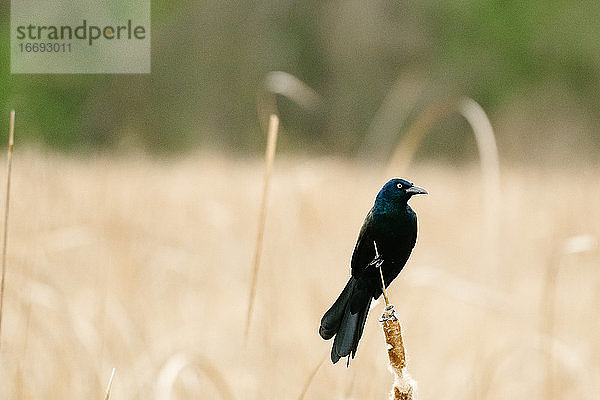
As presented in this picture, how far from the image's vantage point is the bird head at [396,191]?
0.31 m

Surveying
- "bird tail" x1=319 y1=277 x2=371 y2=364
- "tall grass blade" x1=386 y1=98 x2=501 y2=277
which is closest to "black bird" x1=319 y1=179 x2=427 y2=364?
"bird tail" x1=319 y1=277 x2=371 y2=364

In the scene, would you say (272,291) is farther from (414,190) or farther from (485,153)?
(414,190)

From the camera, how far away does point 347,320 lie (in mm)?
298

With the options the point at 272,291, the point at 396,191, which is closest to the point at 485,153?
the point at 396,191

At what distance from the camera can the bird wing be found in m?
0.30

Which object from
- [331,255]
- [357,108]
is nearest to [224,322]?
→ [331,255]

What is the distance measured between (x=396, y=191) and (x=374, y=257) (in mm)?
34

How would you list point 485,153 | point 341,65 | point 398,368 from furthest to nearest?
1. point 341,65
2. point 485,153
3. point 398,368

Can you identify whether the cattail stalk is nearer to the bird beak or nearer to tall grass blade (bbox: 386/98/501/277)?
the bird beak

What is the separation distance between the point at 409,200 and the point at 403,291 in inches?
111

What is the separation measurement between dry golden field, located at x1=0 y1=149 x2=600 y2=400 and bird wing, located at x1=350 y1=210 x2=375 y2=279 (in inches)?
6.6

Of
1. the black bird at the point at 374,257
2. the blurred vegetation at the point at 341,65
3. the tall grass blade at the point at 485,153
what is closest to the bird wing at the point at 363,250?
the black bird at the point at 374,257

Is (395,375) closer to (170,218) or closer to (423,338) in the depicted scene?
(423,338)

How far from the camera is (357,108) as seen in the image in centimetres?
1359
